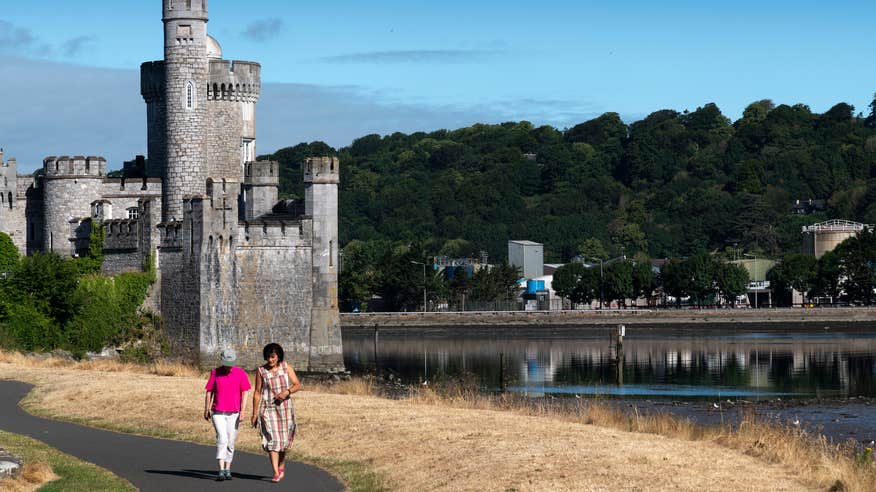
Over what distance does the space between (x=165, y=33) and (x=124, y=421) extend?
110 feet

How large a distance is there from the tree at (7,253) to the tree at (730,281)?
85362mm

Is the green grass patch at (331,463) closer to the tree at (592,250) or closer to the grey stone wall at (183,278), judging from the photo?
the grey stone wall at (183,278)

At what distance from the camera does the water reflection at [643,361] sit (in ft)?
205

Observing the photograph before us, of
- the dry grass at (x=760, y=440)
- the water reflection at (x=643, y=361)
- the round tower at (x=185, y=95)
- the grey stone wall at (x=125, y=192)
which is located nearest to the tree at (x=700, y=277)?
the water reflection at (x=643, y=361)

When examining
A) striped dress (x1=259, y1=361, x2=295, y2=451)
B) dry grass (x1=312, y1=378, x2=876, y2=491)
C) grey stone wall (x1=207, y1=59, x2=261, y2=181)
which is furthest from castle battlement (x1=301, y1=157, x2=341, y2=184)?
striped dress (x1=259, y1=361, x2=295, y2=451)

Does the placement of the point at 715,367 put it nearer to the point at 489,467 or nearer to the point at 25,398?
the point at 25,398

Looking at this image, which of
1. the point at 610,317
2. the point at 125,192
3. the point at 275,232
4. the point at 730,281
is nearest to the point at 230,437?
the point at 275,232

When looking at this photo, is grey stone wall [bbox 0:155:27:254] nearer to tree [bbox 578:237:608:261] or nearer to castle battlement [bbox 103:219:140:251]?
castle battlement [bbox 103:219:140:251]

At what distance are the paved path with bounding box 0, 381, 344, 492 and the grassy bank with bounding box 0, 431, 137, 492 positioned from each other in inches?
12.3

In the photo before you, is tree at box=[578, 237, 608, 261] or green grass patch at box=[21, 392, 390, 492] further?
tree at box=[578, 237, 608, 261]

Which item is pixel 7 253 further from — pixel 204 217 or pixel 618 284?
pixel 618 284

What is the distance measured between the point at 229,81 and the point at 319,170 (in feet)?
19.0

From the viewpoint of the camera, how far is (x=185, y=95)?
6244 centimetres

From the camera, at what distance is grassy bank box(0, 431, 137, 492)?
22.3 metres
